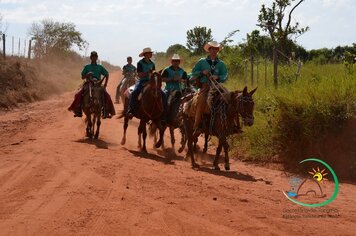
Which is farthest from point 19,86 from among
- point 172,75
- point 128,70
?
point 172,75

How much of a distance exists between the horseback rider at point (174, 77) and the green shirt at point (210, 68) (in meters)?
2.03

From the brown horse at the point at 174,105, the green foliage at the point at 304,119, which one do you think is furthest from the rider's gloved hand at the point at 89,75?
the green foliage at the point at 304,119

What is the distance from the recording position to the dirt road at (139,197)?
19.7 ft

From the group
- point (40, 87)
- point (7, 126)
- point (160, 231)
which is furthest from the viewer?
point (40, 87)

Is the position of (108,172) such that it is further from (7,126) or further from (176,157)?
(7,126)

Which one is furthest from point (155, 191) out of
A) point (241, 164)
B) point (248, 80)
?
point (248, 80)

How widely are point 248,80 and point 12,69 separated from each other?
1417 cm

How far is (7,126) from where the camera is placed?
53.5 feet

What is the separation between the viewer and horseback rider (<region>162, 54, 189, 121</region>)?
12.9 metres

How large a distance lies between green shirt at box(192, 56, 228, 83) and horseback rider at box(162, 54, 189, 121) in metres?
2.03

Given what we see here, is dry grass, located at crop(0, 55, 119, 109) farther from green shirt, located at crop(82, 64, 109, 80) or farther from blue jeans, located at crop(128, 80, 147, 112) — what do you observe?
blue jeans, located at crop(128, 80, 147, 112)

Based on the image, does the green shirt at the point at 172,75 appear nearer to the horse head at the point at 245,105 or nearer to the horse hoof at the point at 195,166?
the horse hoof at the point at 195,166

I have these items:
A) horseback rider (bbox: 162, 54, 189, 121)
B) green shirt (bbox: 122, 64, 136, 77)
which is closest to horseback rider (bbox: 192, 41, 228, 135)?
horseback rider (bbox: 162, 54, 189, 121)

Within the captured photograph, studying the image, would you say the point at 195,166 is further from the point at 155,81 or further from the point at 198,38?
the point at 198,38
